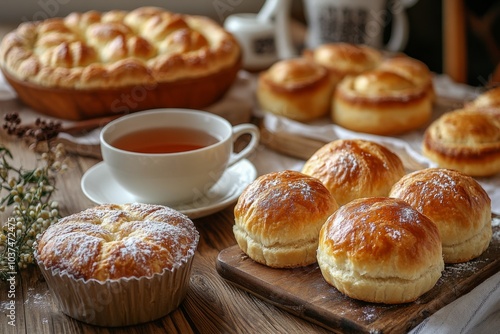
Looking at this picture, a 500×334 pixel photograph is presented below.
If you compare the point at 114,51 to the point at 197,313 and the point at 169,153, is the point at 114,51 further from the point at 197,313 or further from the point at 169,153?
the point at 197,313

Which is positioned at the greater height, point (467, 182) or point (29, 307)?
point (467, 182)

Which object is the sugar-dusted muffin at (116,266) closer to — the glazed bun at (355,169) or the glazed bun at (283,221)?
the glazed bun at (283,221)

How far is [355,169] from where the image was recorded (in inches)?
56.7

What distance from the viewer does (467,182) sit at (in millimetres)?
1352

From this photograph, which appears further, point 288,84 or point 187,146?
point 288,84

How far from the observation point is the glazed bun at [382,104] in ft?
6.70

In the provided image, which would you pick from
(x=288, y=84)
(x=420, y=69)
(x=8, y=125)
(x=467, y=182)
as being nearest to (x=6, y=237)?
(x=8, y=125)

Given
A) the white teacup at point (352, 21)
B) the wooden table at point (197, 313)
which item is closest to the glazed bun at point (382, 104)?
the white teacup at point (352, 21)

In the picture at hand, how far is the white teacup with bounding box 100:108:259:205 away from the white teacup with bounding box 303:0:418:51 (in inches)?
43.7

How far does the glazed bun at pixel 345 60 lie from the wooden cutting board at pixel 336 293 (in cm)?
102

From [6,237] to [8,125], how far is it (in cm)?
35

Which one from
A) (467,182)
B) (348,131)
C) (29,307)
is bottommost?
(348,131)

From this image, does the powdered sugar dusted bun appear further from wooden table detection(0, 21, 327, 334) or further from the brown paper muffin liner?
the brown paper muffin liner

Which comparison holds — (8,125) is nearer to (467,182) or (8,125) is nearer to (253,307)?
(253,307)
